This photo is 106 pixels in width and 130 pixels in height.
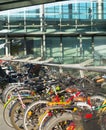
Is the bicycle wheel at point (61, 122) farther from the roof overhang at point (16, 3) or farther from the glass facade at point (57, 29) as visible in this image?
the glass facade at point (57, 29)

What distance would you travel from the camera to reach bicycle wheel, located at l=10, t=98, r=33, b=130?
622cm

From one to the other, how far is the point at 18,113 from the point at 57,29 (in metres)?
26.2

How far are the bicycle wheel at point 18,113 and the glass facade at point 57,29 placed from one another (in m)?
25.1

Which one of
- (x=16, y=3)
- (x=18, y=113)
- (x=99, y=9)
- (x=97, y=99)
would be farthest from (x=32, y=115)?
(x=99, y=9)

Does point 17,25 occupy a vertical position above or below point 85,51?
above

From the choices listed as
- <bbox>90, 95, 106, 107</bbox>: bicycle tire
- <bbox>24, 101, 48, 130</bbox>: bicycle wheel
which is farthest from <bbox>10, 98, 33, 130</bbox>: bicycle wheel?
<bbox>90, 95, 106, 107</bbox>: bicycle tire

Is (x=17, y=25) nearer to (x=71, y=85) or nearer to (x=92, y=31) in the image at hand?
(x=92, y=31)

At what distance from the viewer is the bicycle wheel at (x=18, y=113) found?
20.4 feet

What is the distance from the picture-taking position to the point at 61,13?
32.8m

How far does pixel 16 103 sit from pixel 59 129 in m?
1.67

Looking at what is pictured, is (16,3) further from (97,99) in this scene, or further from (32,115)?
(97,99)

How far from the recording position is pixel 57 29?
32281 millimetres

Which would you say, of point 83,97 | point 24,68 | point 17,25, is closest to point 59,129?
point 83,97

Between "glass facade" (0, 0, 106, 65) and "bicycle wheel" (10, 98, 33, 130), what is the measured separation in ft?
82.4
